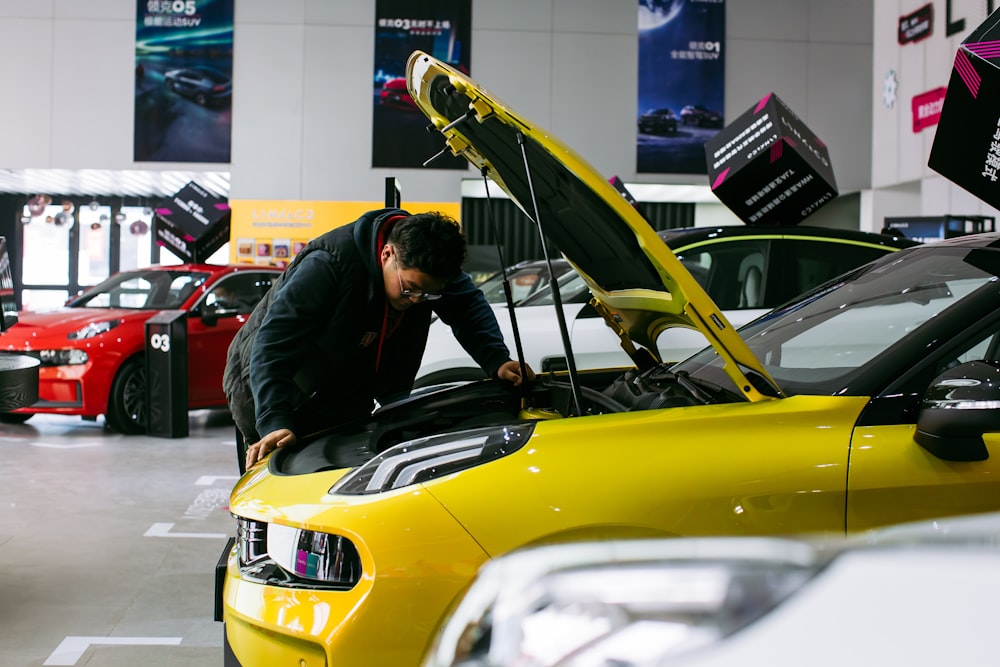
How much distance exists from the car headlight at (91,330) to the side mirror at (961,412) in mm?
6447

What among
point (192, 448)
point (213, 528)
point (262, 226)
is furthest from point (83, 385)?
point (262, 226)

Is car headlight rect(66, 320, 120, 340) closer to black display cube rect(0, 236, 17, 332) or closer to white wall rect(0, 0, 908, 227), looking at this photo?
black display cube rect(0, 236, 17, 332)

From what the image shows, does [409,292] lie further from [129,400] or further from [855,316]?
[129,400]

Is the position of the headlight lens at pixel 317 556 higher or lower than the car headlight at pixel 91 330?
lower

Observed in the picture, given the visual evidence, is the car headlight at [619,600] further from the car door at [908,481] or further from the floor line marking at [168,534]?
the floor line marking at [168,534]

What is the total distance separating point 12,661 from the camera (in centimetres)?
280

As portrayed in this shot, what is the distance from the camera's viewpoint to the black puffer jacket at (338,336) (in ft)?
8.35

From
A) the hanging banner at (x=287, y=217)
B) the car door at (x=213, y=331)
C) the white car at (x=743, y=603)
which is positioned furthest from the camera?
the hanging banner at (x=287, y=217)

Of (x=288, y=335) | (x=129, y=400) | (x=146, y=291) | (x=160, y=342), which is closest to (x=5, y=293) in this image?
(x=160, y=342)

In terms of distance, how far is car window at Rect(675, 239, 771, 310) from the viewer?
15.2 feet

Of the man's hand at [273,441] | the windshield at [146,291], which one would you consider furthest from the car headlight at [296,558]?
the windshield at [146,291]

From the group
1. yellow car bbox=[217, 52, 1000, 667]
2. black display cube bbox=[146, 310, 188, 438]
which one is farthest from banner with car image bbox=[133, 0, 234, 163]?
yellow car bbox=[217, 52, 1000, 667]

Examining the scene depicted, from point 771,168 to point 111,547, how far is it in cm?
408

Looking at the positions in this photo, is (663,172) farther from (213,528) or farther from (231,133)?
(213,528)
